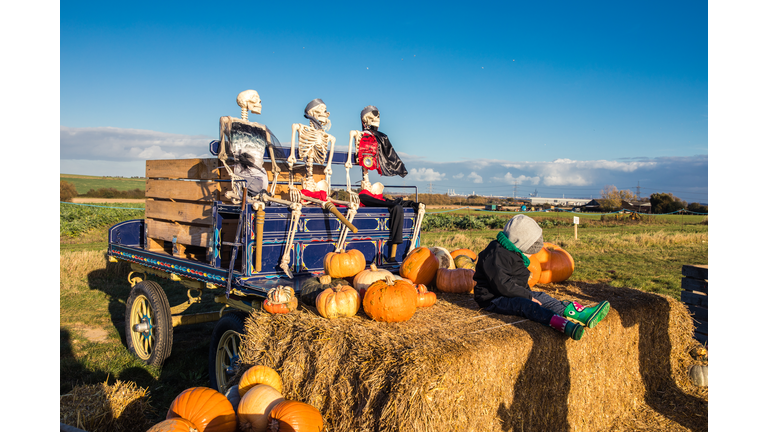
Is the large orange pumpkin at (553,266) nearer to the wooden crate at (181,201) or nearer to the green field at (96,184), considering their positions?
the wooden crate at (181,201)

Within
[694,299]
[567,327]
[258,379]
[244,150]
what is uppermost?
[244,150]

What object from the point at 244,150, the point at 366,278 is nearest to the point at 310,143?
the point at 244,150

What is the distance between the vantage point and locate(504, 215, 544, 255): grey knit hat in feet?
15.2

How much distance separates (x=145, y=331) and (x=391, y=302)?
4.14 metres

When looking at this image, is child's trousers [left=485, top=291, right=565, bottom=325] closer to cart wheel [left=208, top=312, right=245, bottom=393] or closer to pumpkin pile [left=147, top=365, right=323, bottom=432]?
pumpkin pile [left=147, top=365, right=323, bottom=432]

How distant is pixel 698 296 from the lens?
618 centimetres

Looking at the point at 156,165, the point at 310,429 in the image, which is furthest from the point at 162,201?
the point at 310,429

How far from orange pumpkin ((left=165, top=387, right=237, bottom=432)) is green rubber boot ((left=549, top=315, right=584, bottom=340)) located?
107 inches

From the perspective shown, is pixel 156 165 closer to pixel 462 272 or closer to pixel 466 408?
pixel 462 272

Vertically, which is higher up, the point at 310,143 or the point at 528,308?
the point at 310,143

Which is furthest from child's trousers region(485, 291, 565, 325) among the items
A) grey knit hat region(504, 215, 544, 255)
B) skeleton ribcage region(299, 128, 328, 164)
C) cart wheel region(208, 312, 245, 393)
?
skeleton ribcage region(299, 128, 328, 164)

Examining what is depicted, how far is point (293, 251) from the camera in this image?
5574 millimetres

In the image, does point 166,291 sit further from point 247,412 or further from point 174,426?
point 174,426

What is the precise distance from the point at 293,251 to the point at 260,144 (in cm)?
174
